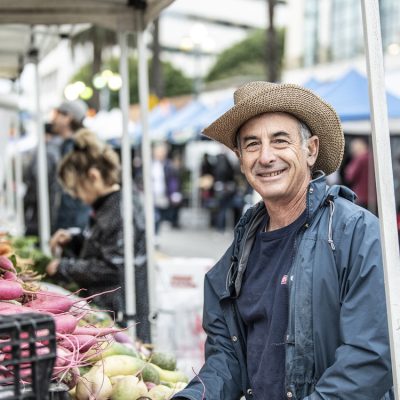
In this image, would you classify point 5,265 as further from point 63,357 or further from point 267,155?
Answer: point 267,155

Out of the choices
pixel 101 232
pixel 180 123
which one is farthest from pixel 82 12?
pixel 180 123

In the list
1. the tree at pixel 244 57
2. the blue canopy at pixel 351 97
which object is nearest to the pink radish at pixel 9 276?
the blue canopy at pixel 351 97

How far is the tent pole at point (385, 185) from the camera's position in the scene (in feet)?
6.68

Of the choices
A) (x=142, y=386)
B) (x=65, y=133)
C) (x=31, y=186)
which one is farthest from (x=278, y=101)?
(x=31, y=186)

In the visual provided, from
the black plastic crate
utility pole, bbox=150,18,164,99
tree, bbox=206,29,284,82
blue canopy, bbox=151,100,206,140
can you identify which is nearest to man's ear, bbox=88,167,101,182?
the black plastic crate

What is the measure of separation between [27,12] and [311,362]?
264 centimetres

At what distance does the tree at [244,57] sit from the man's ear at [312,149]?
172 ft

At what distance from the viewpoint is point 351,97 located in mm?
9922

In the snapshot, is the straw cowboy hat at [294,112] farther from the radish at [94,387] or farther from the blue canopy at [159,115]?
the blue canopy at [159,115]

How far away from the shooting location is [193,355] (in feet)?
17.3

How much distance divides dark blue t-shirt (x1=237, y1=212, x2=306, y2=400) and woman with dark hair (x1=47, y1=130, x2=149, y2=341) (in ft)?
6.96

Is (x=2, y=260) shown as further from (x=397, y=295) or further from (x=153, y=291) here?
(x=153, y=291)

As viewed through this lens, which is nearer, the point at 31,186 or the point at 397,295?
the point at 397,295

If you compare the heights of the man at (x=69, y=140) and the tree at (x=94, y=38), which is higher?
the tree at (x=94, y=38)
